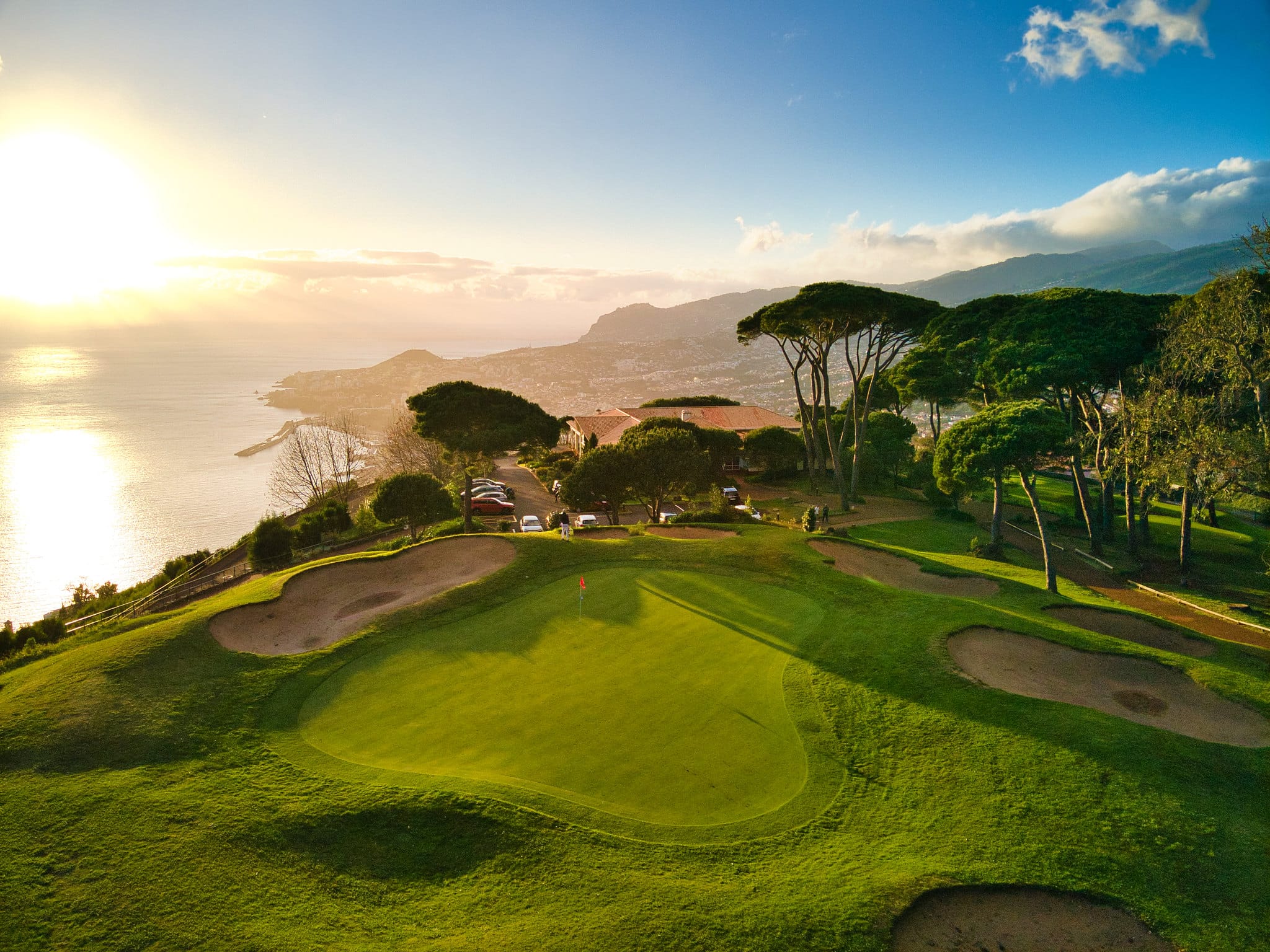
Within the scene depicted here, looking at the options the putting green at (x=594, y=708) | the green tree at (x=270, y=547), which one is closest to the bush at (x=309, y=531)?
the green tree at (x=270, y=547)

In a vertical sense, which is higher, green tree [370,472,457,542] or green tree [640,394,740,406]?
green tree [640,394,740,406]

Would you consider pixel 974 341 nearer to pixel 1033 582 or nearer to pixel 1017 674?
pixel 1033 582

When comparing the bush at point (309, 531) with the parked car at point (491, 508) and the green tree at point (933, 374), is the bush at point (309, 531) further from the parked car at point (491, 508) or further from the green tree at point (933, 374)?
the green tree at point (933, 374)

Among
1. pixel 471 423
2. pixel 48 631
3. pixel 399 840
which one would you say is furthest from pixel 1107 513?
pixel 48 631

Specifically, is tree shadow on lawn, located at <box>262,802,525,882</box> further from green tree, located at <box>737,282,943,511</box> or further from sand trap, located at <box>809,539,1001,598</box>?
green tree, located at <box>737,282,943,511</box>

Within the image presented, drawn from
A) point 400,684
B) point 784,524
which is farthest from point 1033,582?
point 400,684

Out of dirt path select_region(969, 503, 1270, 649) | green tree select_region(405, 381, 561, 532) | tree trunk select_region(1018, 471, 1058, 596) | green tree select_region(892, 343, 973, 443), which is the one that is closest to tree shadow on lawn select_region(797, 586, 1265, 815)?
tree trunk select_region(1018, 471, 1058, 596)
